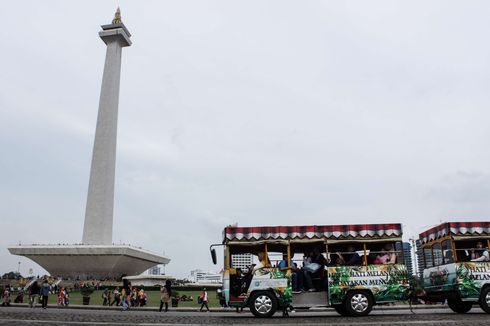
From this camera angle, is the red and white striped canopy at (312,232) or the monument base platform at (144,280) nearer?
the red and white striped canopy at (312,232)

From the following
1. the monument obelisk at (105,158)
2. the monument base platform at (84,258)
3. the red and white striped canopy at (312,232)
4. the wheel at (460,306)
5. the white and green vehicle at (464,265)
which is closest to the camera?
the white and green vehicle at (464,265)

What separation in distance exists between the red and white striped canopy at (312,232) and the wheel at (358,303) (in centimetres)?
195

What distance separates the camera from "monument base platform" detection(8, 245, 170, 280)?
203 ft

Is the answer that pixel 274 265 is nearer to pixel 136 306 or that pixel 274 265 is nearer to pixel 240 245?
pixel 240 245

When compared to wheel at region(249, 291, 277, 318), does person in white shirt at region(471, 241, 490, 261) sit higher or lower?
higher

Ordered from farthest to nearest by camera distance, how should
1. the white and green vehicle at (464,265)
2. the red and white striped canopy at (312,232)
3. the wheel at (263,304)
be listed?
1. the red and white striped canopy at (312,232)
2. the white and green vehicle at (464,265)
3. the wheel at (263,304)

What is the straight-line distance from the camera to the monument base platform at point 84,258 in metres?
61.9

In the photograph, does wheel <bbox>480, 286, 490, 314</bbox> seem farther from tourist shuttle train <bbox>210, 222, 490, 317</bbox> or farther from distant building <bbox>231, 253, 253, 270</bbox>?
distant building <bbox>231, 253, 253, 270</bbox>

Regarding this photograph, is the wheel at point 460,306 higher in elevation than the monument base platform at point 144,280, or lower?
lower

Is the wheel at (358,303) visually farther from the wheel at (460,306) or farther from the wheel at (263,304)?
the wheel at (460,306)

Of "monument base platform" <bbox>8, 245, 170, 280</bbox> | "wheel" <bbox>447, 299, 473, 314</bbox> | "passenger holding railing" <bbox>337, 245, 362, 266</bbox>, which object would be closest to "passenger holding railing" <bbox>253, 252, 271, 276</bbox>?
"passenger holding railing" <bbox>337, 245, 362, 266</bbox>

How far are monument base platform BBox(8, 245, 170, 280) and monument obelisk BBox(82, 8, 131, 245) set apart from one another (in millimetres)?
3076

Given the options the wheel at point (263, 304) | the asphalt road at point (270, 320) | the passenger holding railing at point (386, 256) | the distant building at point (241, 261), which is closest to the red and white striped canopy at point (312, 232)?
the passenger holding railing at point (386, 256)

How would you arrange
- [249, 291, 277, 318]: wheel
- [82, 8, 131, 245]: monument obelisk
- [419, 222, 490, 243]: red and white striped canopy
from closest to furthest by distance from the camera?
[249, 291, 277, 318]: wheel < [419, 222, 490, 243]: red and white striped canopy < [82, 8, 131, 245]: monument obelisk
